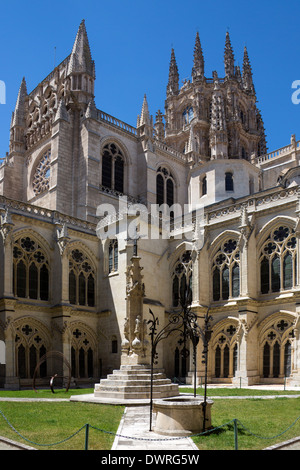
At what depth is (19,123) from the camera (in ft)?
172

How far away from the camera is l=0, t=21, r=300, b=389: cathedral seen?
97.0ft

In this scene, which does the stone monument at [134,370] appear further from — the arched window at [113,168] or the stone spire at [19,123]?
the stone spire at [19,123]

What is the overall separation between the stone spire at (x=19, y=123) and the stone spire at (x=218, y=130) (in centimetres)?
2075

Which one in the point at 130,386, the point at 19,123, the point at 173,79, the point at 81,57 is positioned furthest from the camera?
the point at 173,79

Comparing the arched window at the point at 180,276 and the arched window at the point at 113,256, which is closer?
the arched window at the point at 113,256

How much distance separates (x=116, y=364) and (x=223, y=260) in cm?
1000

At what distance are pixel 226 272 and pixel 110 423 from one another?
20931 millimetres

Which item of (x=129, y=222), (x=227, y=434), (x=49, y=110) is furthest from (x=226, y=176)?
(x=227, y=434)

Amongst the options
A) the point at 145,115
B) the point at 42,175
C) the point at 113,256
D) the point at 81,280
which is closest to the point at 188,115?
the point at 145,115

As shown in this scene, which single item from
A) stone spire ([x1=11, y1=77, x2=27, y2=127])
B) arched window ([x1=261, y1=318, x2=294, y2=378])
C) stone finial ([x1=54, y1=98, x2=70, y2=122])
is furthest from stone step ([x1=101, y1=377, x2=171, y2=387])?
stone spire ([x1=11, y1=77, x2=27, y2=127])

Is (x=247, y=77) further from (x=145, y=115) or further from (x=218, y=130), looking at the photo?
(x=145, y=115)

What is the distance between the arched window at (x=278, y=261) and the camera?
2983 centimetres

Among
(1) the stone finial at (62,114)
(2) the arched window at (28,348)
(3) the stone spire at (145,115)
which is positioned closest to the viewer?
(2) the arched window at (28,348)

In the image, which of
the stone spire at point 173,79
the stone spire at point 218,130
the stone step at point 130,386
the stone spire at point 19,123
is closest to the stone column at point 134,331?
the stone step at point 130,386
